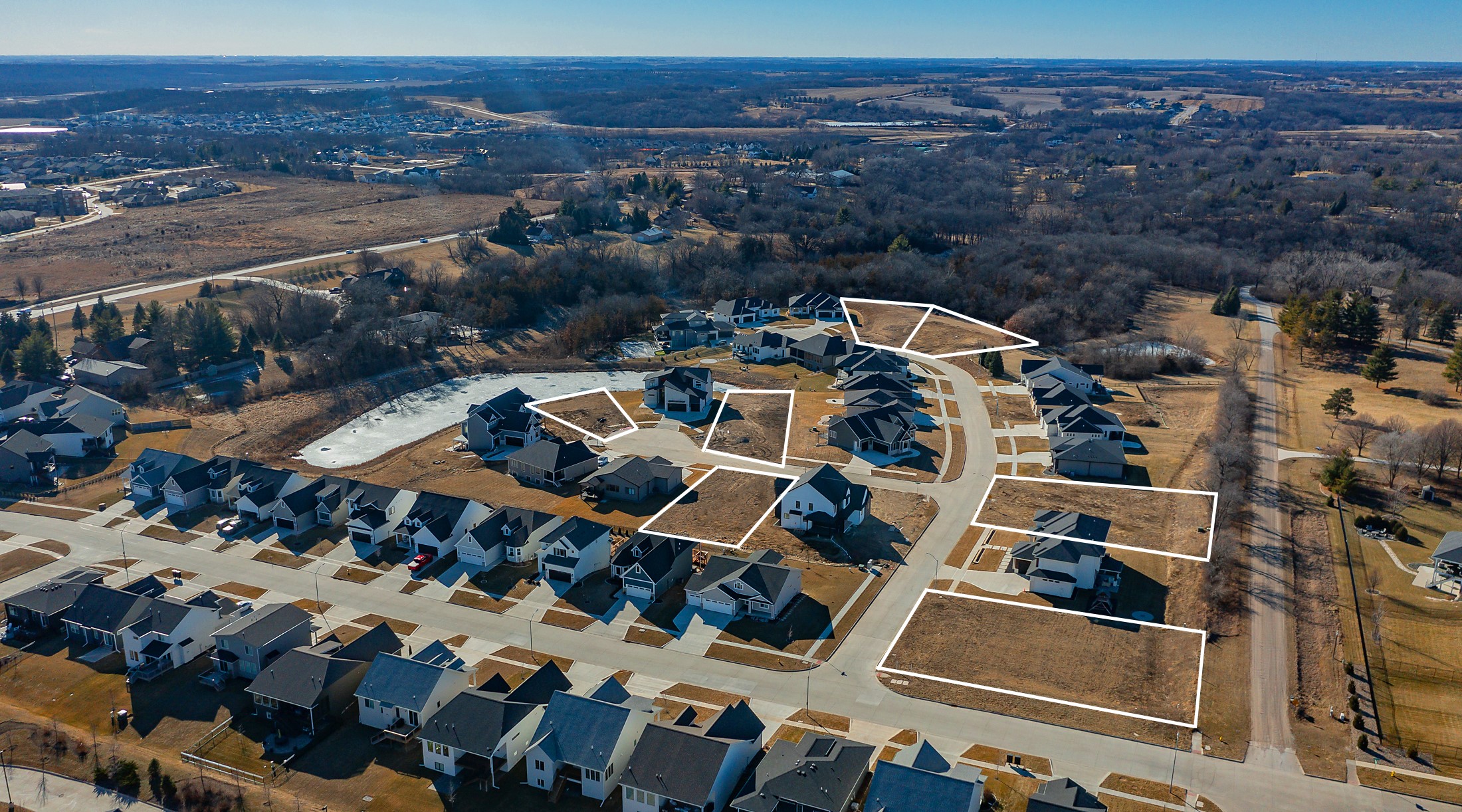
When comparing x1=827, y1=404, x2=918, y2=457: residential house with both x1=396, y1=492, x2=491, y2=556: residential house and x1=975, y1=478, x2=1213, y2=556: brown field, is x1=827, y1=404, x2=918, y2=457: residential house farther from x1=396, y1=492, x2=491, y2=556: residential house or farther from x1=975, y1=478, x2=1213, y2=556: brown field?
x1=396, y1=492, x2=491, y2=556: residential house

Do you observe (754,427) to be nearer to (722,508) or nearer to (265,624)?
(722,508)

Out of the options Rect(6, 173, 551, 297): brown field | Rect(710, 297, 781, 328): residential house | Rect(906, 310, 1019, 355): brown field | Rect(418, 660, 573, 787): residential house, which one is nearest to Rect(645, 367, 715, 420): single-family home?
Rect(710, 297, 781, 328): residential house

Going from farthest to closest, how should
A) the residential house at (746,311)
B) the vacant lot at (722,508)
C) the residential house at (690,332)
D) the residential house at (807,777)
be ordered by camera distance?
the residential house at (746,311), the residential house at (690,332), the vacant lot at (722,508), the residential house at (807,777)

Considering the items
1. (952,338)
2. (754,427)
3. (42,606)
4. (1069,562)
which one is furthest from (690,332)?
(42,606)

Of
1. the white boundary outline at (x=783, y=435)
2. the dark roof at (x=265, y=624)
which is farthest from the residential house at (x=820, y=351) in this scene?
the dark roof at (x=265, y=624)

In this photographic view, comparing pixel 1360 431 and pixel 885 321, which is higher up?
pixel 1360 431

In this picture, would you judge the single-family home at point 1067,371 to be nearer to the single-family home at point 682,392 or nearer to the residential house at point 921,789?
the single-family home at point 682,392
